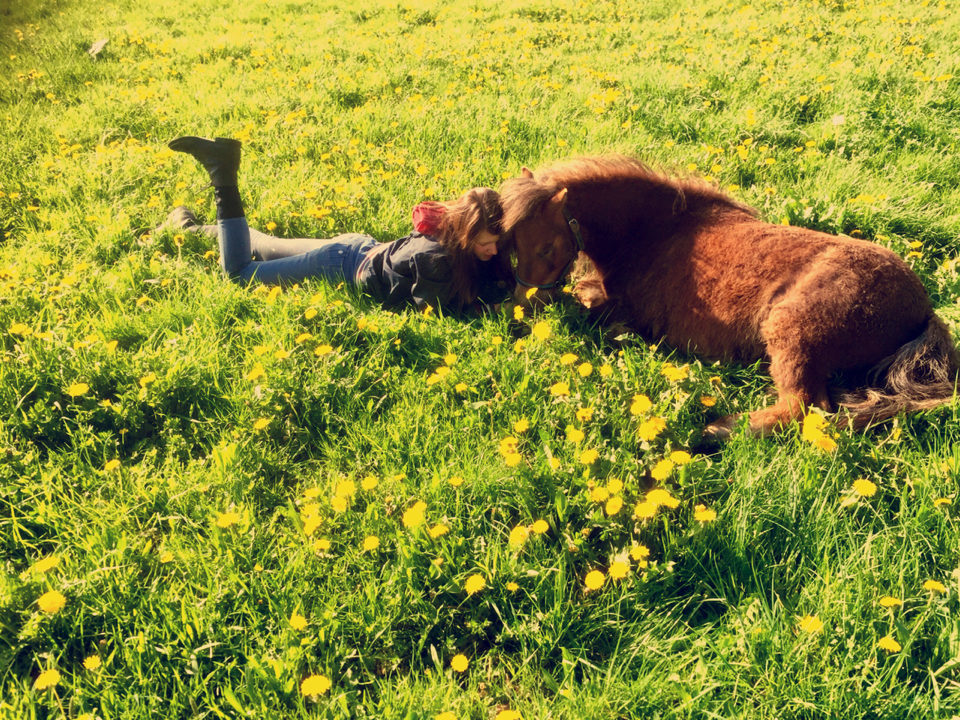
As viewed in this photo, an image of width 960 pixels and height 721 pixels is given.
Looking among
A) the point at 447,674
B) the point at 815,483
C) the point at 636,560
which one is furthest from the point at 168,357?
the point at 815,483

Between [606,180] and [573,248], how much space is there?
19.3 inches

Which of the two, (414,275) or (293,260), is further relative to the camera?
(293,260)

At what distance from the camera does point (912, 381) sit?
2.97 meters

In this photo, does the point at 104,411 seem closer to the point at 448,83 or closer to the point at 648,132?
the point at 648,132

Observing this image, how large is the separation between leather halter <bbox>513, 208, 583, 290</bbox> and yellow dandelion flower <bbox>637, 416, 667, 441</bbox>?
4.54 ft

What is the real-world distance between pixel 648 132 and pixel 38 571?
590 cm

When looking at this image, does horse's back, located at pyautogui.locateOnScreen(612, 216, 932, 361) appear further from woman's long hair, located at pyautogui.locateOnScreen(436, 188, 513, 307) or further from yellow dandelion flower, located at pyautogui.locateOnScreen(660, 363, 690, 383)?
woman's long hair, located at pyautogui.locateOnScreen(436, 188, 513, 307)

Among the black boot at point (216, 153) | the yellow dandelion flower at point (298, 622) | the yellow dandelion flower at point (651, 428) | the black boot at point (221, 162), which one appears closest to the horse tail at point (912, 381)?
the yellow dandelion flower at point (651, 428)

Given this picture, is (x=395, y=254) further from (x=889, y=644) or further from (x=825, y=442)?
(x=889, y=644)

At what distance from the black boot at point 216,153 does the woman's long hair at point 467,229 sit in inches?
69.3

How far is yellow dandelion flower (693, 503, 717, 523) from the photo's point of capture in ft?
7.54

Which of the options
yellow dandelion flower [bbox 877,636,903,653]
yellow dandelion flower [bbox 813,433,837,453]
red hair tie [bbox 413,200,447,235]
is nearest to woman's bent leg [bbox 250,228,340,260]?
red hair tie [bbox 413,200,447,235]

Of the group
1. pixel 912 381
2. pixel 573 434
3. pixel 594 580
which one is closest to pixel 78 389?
pixel 573 434

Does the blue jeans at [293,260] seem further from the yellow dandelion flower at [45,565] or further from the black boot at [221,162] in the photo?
the yellow dandelion flower at [45,565]
